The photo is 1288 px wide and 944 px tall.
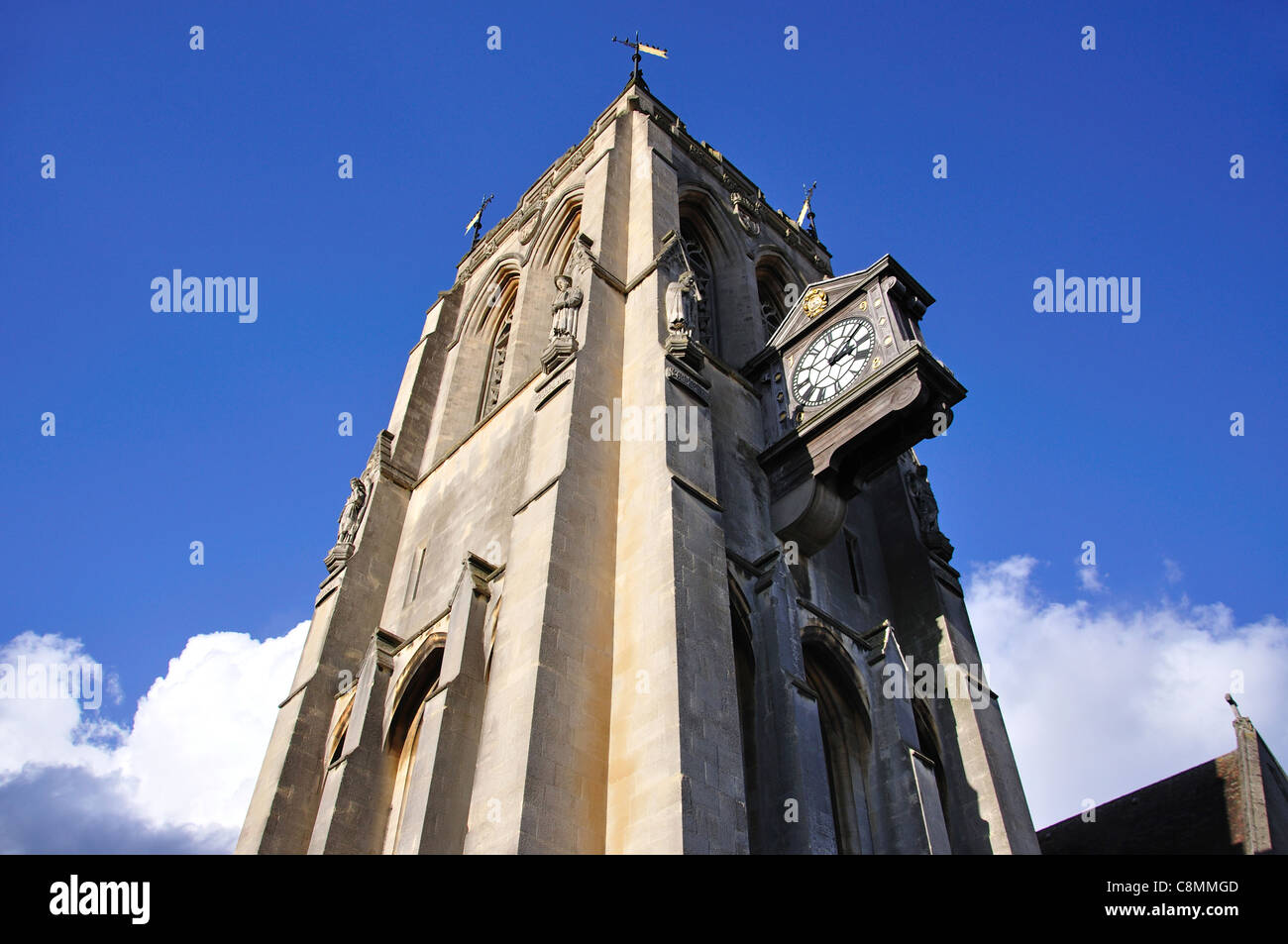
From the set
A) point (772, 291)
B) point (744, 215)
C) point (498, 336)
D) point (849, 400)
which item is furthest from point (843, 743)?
point (744, 215)

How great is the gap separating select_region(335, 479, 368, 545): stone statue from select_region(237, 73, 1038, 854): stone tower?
79 millimetres

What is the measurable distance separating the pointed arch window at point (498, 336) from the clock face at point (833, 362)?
27.9 ft

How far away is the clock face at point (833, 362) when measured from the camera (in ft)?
60.1

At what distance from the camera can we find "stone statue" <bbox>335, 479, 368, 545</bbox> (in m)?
21.8

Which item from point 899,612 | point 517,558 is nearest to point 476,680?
point 517,558

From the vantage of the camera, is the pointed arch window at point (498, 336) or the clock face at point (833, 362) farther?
the pointed arch window at point (498, 336)

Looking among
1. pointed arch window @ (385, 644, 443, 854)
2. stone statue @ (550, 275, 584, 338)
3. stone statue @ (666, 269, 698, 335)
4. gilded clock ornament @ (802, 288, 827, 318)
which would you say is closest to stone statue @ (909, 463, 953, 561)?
gilded clock ornament @ (802, 288, 827, 318)

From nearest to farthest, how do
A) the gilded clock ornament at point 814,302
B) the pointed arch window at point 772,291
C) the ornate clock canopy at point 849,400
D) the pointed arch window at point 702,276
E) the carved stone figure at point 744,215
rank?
the ornate clock canopy at point 849,400 → the gilded clock ornament at point 814,302 → the pointed arch window at point 702,276 → the carved stone figure at point 744,215 → the pointed arch window at point 772,291

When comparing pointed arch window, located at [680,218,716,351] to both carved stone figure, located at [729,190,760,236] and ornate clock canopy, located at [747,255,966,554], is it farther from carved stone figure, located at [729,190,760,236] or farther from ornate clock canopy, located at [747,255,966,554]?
ornate clock canopy, located at [747,255,966,554]

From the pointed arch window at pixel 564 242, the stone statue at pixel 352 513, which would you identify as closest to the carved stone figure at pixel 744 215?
the pointed arch window at pixel 564 242

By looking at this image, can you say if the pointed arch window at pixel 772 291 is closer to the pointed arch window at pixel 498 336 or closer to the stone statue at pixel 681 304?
the pointed arch window at pixel 498 336

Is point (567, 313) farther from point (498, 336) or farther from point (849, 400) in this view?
point (498, 336)
